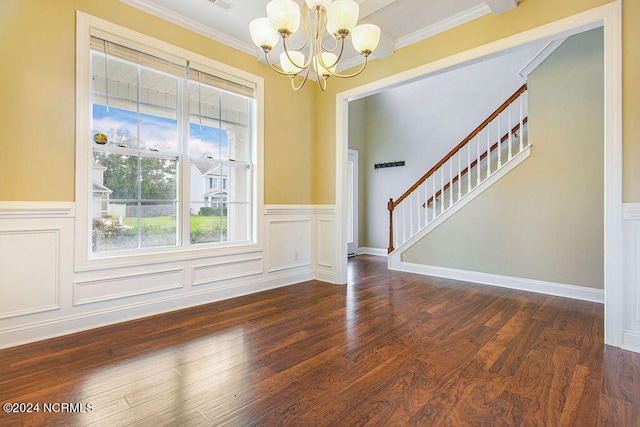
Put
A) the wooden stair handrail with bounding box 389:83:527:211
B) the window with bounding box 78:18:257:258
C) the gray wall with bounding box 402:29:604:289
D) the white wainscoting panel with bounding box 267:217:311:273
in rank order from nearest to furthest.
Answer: the window with bounding box 78:18:257:258 → the gray wall with bounding box 402:29:604:289 → the white wainscoting panel with bounding box 267:217:311:273 → the wooden stair handrail with bounding box 389:83:527:211

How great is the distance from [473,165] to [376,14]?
2996 mm

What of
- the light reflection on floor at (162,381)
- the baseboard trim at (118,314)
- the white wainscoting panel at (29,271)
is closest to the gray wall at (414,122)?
the baseboard trim at (118,314)

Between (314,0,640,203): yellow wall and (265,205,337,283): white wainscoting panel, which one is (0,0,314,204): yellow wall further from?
(314,0,640,203): yellow wall

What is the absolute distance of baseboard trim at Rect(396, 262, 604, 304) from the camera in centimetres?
345

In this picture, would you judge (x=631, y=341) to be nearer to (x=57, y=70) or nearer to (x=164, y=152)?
(x=164, y=152)

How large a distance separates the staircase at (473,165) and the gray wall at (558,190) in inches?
8.7

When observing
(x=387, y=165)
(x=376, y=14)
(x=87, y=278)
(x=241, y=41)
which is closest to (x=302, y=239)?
(x=87, y=278)

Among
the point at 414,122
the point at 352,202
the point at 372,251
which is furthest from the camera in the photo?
the point at 372,251

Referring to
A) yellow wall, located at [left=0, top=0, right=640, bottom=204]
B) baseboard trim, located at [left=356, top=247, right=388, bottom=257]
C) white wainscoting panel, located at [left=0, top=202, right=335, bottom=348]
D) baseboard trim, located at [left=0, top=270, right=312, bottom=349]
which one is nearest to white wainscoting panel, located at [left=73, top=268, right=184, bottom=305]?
white wainscoting panel, located at [left=0, top=202, right=335, bottom=348]

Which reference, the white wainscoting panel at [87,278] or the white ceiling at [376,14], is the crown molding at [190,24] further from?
the white wainscoting panel at [87,278]

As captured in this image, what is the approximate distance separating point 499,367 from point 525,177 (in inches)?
110

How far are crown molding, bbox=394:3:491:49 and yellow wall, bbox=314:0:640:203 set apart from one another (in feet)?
0.14

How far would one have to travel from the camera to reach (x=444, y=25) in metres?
3.09

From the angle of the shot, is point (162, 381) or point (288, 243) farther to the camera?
point (288, 243)
